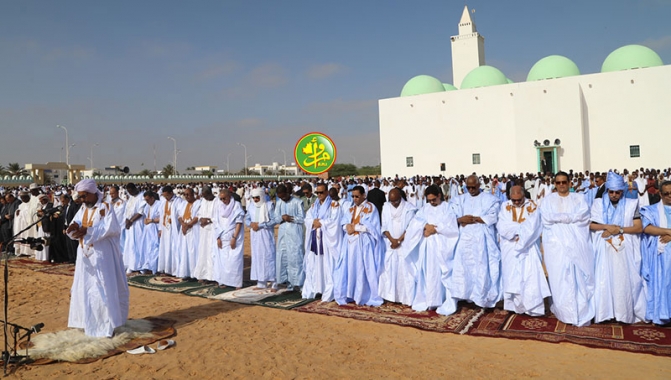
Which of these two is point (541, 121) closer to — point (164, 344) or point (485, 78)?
point (485, 78)

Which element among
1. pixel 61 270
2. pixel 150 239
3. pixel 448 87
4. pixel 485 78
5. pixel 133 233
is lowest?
pixel 61 270

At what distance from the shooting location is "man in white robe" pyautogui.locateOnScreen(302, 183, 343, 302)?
275 inches

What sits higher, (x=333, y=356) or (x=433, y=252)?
(x=433, y=252)

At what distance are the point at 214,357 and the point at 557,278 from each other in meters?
3.94

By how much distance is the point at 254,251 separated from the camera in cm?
778

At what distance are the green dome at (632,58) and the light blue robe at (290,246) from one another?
1100 inches

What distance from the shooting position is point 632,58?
27859 mm

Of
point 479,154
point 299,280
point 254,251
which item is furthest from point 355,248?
point 479,154

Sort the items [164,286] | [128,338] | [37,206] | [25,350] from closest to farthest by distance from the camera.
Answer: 1. [25,350]
2. [128,338]
3. [164,286]
4. [37,206]

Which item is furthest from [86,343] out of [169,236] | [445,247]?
[445,247]

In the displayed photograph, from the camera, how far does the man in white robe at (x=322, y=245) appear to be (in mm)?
6996

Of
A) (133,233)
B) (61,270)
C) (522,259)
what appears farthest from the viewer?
(61,270)

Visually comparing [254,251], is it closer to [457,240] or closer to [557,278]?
[457,240]

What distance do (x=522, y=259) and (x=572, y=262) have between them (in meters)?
0.56
